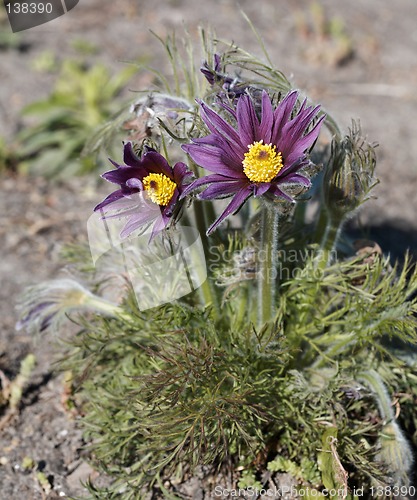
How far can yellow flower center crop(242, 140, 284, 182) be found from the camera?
1978 mm

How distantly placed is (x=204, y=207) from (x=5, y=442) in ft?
4.47

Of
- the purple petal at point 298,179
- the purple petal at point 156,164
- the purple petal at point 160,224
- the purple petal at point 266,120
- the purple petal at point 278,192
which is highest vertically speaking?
the purple petal at point 266,120

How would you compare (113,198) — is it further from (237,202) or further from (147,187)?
(237,202)

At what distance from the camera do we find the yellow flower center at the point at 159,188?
2043 millimetres

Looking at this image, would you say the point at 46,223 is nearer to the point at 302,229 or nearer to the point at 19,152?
the point at 19,152

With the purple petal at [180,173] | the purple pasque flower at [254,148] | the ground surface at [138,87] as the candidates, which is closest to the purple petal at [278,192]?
the purple pasque flower at [254,148]

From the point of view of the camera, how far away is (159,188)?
2047 millimetres

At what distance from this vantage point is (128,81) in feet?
17.1

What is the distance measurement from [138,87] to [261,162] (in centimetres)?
340

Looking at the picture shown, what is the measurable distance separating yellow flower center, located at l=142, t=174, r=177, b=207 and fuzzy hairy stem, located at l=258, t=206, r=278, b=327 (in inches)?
12.3

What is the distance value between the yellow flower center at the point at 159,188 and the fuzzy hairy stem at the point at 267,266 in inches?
12.3

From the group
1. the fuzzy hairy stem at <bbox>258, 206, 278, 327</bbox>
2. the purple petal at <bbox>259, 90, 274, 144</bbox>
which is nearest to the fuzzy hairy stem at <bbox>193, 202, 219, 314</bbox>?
the fuzzy hairy stem at <bbox>258, 206, 278, 327</bbox>

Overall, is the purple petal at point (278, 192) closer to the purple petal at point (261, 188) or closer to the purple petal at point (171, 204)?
the purple petal at point (261, 188)

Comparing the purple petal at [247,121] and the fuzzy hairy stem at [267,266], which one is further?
the fuzzy hairy stem at [267,266]
